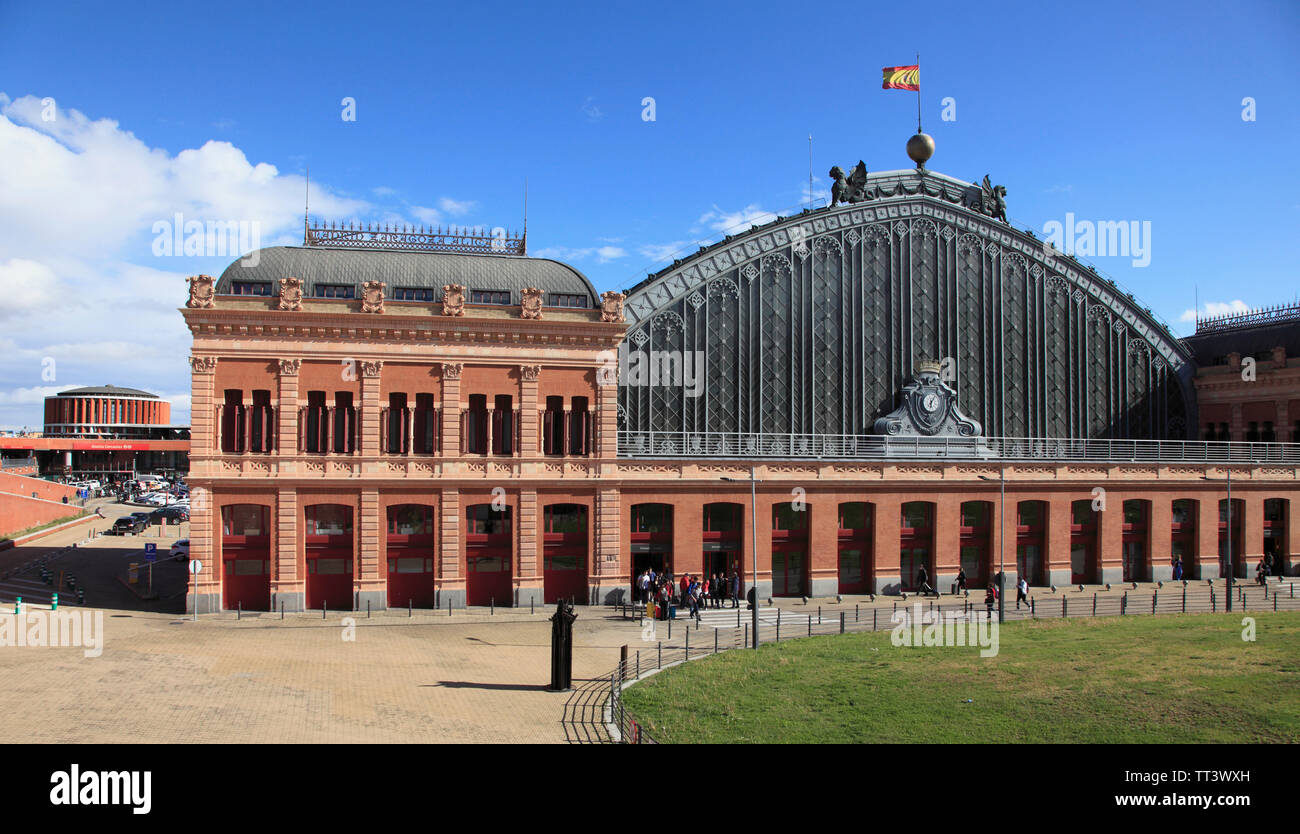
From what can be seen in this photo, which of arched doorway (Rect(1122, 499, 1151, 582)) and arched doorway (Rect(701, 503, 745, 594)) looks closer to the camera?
arched doorway (Rect(701, 503, 745, 594))

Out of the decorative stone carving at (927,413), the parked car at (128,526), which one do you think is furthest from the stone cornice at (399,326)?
the parked car at (128,526)

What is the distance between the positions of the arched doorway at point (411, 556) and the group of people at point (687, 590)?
413 inches

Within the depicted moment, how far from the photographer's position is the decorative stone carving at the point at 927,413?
53125 millimetres

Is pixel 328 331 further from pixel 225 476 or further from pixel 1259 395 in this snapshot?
pixel 1259 395

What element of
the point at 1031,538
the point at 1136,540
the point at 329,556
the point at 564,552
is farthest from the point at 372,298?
the point at 1136,540

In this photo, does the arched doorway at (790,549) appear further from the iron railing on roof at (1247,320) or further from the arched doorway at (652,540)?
the iron railing on roof at (1247,320)

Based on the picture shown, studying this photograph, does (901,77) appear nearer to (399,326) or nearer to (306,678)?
(399,326)

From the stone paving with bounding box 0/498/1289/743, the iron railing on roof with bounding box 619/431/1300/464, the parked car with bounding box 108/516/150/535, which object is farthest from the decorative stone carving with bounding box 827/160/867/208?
the parked car with bounding box 108/516/150/535

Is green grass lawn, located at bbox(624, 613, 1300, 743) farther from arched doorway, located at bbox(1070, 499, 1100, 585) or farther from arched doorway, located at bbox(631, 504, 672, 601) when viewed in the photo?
arched doorway, located at bbox(1070, 499, 1100, 585)

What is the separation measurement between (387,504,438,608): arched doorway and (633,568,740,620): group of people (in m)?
10.5

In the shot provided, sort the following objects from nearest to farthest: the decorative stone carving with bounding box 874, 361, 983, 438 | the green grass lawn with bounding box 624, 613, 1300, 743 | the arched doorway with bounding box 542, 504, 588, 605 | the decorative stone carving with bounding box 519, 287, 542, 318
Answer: the green grass lawn with bounding box 624, 613, 1300, 743
the decorative stone carving with bounding box 519, 287, 542, 318
the arched doorway with bounding box 542, 504, 588, 605
the decorative stone carving with bounding box 874, 361, 983, 438

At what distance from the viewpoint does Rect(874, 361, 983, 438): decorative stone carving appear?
2092 inches

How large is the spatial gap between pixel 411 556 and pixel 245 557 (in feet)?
25.4

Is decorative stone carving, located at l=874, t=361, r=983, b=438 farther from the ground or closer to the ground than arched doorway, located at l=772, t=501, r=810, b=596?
farther from the ground
